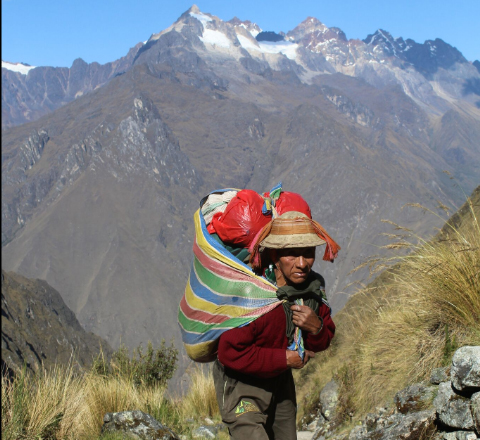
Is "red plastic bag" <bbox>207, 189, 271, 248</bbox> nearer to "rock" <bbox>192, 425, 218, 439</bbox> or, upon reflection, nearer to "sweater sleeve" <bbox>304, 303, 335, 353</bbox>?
"sweater sleeve" <bbox>304, 303, 335, 353</bbox>

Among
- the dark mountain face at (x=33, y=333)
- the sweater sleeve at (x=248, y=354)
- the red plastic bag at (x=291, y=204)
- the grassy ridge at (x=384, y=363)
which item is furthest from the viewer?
the dark mountain face at (x=33, y=333)

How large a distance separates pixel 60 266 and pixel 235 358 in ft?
511

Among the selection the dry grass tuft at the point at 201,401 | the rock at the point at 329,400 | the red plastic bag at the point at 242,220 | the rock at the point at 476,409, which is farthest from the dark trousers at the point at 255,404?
the dry grass tuft at the point at 201,401

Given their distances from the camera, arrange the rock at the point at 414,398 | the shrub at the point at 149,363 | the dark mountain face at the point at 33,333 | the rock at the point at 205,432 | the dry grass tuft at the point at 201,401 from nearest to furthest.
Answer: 1. the rock at the point at 414,398
2. the rock at the point at 205,432
3. the dry grass tuft at the point at 201,401
4. the shrub at the point at 149,363
5. the dark mountain face at the point at 33,333

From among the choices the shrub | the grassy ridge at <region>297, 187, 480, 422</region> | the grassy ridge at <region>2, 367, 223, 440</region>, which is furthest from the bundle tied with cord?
the shrub

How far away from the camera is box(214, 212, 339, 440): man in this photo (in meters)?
2.82

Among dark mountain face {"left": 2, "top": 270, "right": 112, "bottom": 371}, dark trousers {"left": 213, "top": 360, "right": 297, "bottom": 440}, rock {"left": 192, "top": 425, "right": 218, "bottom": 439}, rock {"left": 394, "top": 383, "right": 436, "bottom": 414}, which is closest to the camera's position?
dark trousers {"left": 213, "top": 360, "right": 297, "bottom": 440}

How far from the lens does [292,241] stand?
285 centimetres

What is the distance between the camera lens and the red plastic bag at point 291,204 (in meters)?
3.20

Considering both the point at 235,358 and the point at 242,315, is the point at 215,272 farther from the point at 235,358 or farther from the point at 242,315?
the point at 235,358

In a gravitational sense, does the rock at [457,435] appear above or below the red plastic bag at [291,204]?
below

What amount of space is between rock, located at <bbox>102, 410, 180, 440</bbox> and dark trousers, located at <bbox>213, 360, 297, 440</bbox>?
1294 mm

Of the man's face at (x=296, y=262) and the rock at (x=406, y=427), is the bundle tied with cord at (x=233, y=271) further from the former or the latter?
the rock at (x=406, y=427)

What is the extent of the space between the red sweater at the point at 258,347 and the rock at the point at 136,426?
172cm
